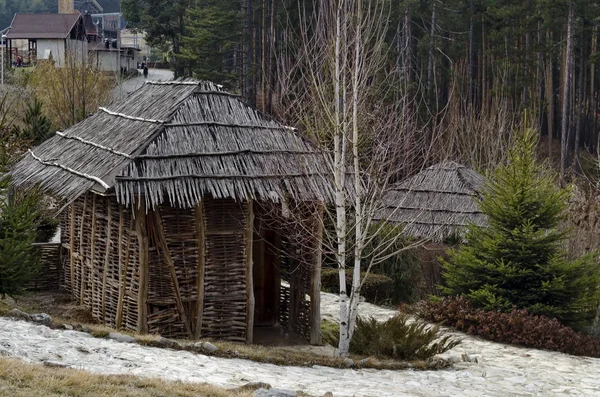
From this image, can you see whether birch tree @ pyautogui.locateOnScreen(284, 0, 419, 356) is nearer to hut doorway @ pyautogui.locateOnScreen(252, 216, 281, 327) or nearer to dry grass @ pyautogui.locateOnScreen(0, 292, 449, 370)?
dry grass @ pyautogui.locateOnScreen(0, 292, 449, 370)

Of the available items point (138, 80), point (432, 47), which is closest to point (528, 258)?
point (432, 47)

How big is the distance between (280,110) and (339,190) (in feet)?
8.33

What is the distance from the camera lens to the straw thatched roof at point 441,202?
2277cm

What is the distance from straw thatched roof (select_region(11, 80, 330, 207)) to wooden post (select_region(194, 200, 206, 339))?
1.18 feet

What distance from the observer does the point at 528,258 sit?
1644 cm

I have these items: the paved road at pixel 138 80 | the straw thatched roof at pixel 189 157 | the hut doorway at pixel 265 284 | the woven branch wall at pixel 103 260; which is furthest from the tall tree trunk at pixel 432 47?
the straw thatched roof at pixel 189 157

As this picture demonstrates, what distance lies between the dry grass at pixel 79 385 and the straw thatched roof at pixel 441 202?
13834mm

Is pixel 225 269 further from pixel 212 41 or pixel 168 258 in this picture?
pixel 212 41

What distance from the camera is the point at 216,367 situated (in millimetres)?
10914

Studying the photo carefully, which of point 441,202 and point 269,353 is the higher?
point 441,202

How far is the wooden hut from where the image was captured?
44.0ft

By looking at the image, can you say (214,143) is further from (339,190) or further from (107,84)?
(107,84)

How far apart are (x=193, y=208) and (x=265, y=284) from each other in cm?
319

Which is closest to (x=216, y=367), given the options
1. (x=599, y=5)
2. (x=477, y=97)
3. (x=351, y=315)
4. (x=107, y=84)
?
(x=351, y=315)
